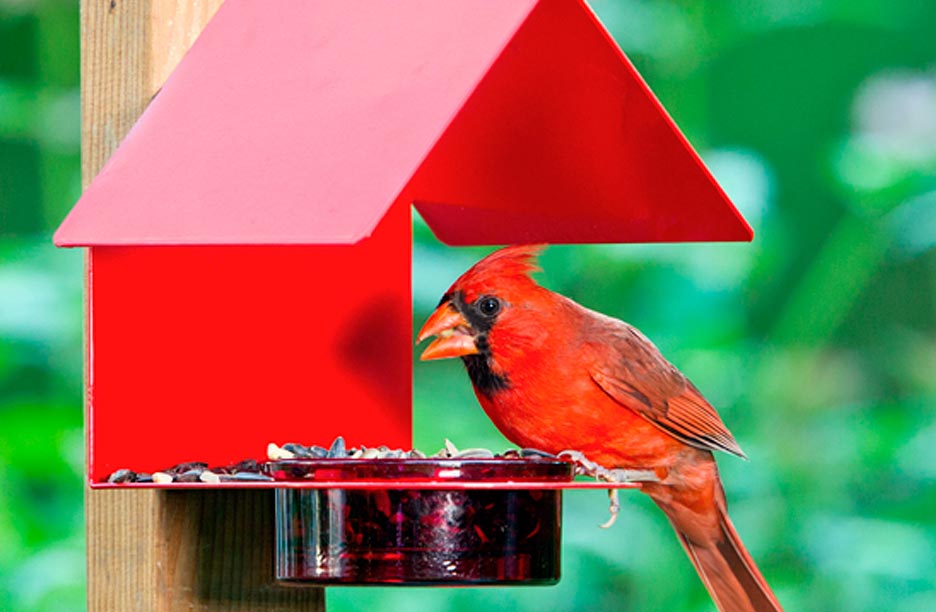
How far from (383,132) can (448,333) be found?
721 mm

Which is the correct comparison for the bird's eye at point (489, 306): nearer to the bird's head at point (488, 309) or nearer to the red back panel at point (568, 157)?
the bird's head at point (488, 309)

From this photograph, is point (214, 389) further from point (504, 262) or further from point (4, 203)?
point (4, 203)

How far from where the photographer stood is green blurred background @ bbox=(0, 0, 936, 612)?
4145 millimetres

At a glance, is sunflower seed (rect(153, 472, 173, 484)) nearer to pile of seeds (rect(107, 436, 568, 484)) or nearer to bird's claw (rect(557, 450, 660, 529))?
pile of seeds (rect(107, 436, 568, 484))

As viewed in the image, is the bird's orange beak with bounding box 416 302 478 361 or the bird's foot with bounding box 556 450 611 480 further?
the bird's orange beak with bounding box 416 302 478 361

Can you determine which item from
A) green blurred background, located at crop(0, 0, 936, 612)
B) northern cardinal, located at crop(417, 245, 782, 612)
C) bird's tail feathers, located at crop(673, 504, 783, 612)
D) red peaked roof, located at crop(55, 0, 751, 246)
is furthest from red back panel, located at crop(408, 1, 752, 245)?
green blurred background, located at crop(0, 0, 936, 612)

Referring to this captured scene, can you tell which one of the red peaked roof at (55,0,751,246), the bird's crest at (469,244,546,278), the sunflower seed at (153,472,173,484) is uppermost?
the red peaked roof at (55,0,751,246)

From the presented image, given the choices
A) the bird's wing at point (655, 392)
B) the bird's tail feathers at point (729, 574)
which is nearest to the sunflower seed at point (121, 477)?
the bird's wing at point (655, 392)

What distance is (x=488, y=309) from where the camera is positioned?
96.9 inches

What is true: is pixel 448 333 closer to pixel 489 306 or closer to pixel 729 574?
pixel 489 306

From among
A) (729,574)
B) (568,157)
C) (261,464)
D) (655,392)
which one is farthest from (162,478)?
(729,574)

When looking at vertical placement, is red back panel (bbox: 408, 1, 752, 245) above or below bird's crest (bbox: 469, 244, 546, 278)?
above

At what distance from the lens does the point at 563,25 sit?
79.5 inches

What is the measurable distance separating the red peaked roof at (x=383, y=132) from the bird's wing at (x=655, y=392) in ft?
0.74
